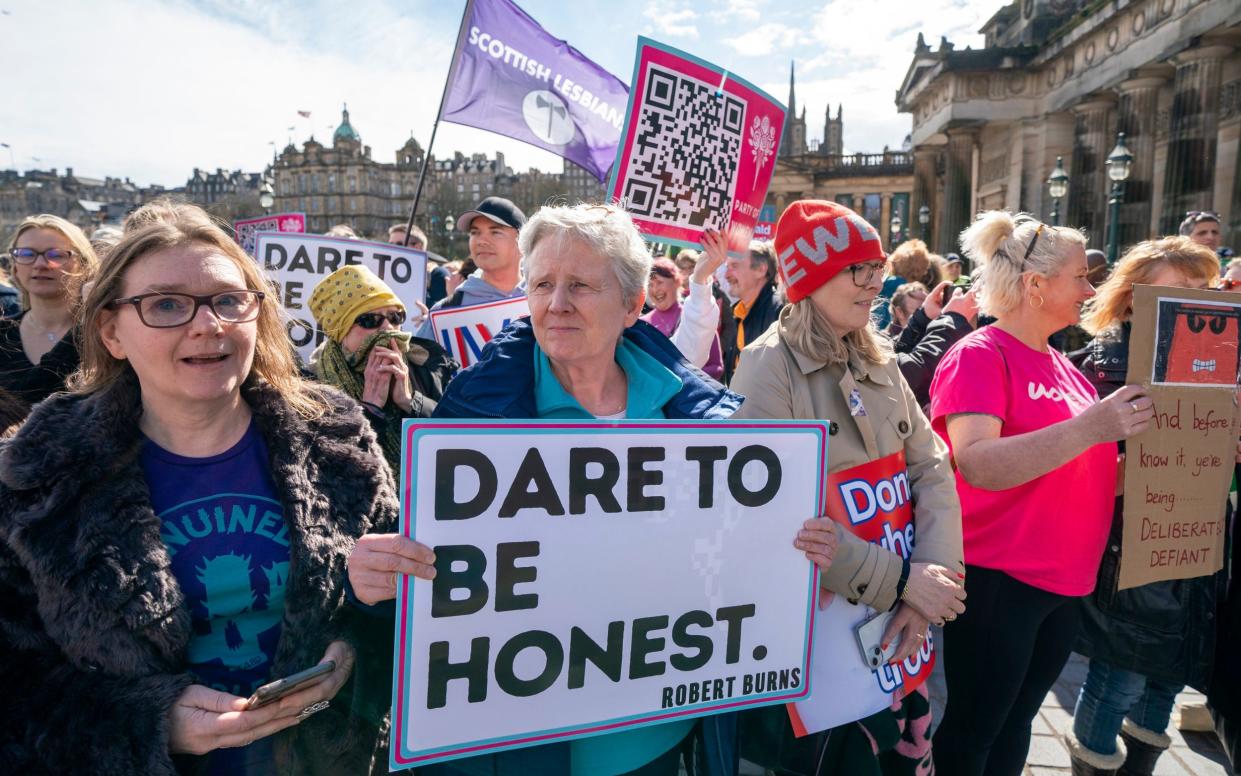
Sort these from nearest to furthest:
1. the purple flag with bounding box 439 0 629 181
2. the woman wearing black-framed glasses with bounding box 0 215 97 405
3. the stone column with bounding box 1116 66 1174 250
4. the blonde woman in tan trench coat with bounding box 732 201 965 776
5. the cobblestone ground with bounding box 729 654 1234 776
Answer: the blonde woman in tan trench coat with bounding box 732 201 965 776 < the cobblestone ground with bounding box 729 654 1234 776 < the woman wearing black-framed glasses with bounding box 0 215 97 405 < the purple flag with bounding box 439 0 629 181 < the stone column with bounding box 1116 66 1174 250


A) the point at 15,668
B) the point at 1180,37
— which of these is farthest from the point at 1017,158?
the point at 15,668

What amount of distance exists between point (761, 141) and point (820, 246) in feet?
7.54

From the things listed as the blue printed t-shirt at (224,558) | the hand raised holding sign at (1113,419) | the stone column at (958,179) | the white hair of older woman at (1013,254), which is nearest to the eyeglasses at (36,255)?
the blue printed t-shirt at (224,558)

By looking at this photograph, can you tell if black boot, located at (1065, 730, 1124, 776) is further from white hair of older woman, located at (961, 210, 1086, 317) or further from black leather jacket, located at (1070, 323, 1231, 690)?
white hair of older woman, located at (961, 210, 1086, 317)

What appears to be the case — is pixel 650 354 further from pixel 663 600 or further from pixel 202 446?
pixel 202 446

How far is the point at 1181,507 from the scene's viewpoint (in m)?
2.66

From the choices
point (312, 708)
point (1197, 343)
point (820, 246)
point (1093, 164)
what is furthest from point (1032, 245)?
point (1093, 164)

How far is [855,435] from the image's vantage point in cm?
217

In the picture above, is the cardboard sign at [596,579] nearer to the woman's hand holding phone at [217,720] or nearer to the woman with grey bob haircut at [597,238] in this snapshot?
the woman's hand holding phone at [217,720]

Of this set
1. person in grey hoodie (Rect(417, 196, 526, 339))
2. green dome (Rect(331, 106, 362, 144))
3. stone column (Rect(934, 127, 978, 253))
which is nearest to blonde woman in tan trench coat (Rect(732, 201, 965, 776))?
person in grey hoodie (Rect(417, 196, 526, 339))

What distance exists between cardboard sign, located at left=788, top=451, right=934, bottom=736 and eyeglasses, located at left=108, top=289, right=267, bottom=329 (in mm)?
1677

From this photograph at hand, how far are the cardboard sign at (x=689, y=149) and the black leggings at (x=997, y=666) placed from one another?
2274mm

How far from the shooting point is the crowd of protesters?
→ 151cm

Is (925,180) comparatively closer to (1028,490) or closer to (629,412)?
(1028,490)
